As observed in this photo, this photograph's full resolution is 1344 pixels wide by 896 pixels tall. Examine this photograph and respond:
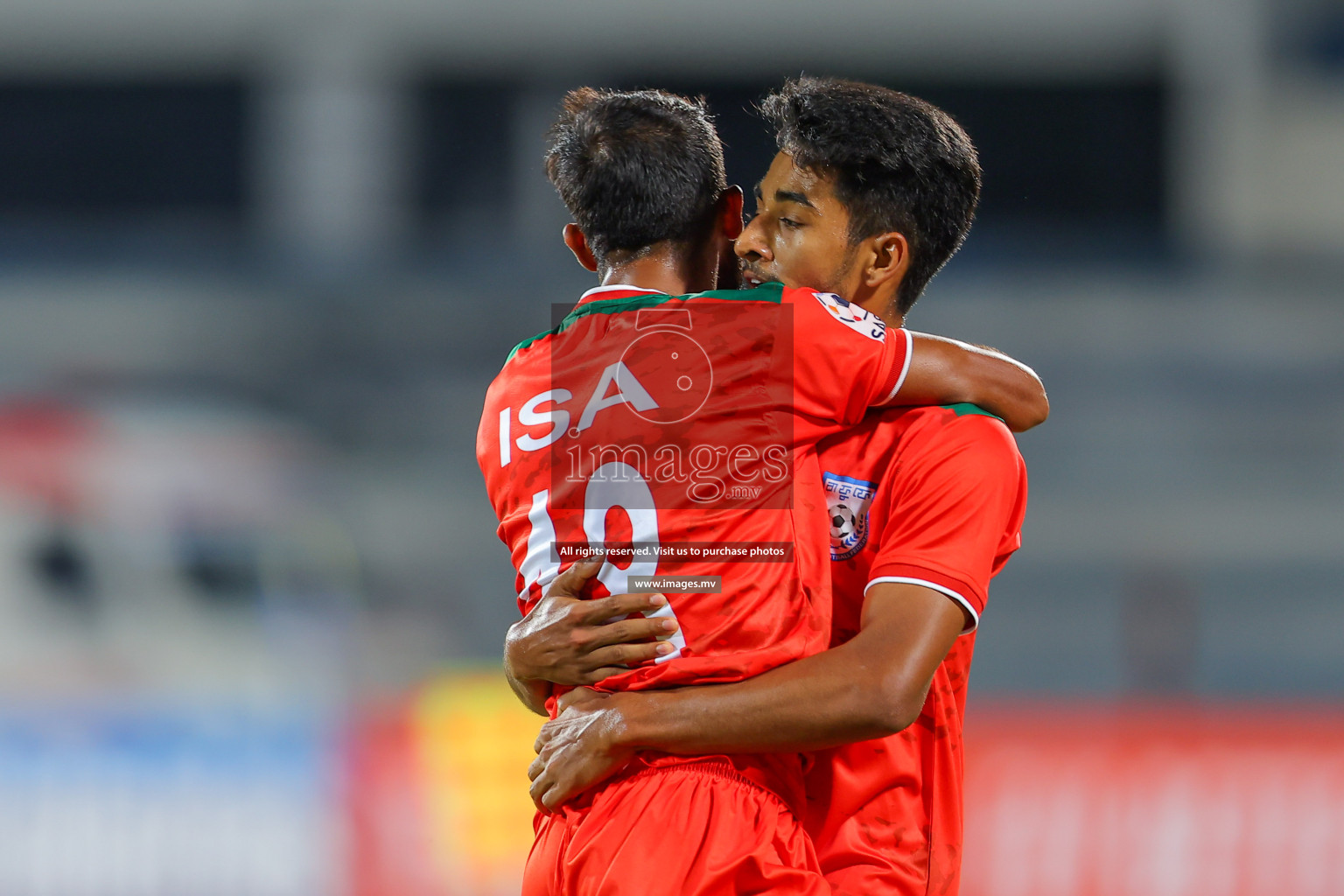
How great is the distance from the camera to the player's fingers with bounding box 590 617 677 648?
7.06ft

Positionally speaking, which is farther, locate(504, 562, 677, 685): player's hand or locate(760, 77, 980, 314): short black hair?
locate(760, 77, 980, 314): short black hair

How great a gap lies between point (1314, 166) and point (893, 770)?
1337 cm

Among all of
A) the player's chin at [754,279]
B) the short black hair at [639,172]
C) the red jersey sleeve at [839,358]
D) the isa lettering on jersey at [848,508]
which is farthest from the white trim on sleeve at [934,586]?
the short black hair at [639,172]

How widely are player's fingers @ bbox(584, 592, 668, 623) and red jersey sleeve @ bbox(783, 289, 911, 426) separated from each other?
36 centimetres

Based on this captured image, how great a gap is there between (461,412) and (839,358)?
9349mm

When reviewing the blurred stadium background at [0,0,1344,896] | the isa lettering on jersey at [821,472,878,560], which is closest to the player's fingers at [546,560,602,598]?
the isa lettering on jersey at [821,472,878,560]

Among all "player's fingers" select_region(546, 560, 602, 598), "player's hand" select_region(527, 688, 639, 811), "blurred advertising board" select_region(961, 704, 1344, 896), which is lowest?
"blurred advertising board" select_region(961, 704, 1344, 896)

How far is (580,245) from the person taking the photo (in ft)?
8.13

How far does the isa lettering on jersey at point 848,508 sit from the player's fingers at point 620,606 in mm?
333

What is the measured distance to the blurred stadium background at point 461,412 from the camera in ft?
18.4

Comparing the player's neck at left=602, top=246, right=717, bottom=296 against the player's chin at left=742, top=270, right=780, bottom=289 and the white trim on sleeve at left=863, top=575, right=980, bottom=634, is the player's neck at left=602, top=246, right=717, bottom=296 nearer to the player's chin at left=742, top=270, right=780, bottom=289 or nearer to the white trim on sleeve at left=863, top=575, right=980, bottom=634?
the player's chin at left=742, top=270, right=780, bottom=289

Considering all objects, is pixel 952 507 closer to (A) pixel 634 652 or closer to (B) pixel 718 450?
(B) pixel 718 450

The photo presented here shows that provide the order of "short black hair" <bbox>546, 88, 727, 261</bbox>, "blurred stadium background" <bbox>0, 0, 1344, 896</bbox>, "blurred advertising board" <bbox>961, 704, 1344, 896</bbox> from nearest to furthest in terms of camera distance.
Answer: "short black hair" <bbox>546, 88, 727, 261</bbox> < "blurred advertising board" <bbox>961, 704, 1344, 896</bbox> < "blurred stadium background" <bbox>0, 0, 1344, 896</bbox>

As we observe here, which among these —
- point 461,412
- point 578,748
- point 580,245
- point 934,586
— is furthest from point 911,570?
point 461,412
